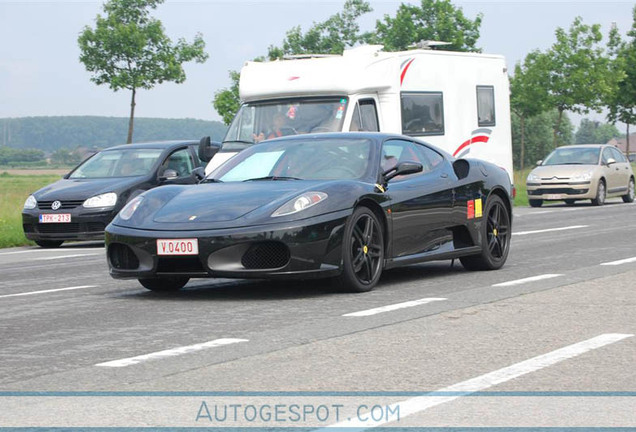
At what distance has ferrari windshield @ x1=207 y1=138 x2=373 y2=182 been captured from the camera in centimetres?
981

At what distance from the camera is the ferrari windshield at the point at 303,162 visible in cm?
981

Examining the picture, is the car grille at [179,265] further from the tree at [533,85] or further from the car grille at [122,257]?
the tree at [533,85]

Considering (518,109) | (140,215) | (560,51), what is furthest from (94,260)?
(518,109)

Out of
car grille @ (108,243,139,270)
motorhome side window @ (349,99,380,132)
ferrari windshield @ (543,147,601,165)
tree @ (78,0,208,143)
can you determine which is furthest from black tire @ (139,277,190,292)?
tree @ (78,0,208,143)

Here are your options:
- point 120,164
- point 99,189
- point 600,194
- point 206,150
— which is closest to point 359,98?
point 206,150

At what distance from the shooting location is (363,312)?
8.11 meters

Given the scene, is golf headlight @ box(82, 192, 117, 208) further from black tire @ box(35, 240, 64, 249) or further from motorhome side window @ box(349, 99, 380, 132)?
motorhome side window @ box(349, 99, 380, 132)

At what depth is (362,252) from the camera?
934 cm

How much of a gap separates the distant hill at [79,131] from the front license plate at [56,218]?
11157 cm

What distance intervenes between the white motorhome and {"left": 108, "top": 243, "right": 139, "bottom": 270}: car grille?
8.11 metres

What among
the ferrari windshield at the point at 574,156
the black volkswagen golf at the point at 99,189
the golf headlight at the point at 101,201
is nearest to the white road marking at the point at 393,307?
the black volkswagen golf at the point at 99,189

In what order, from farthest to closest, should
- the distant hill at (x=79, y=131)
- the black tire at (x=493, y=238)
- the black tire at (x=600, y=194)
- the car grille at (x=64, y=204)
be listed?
the distant hill at (x=79, y=131) < the black tire at (x=600, y=194) < the car grille at (x=64, y=204) < the black tire at (x=493, y=238)

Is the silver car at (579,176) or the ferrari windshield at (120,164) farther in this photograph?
the silver car at (579,176)

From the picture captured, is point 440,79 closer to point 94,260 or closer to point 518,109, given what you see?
point 94,260
